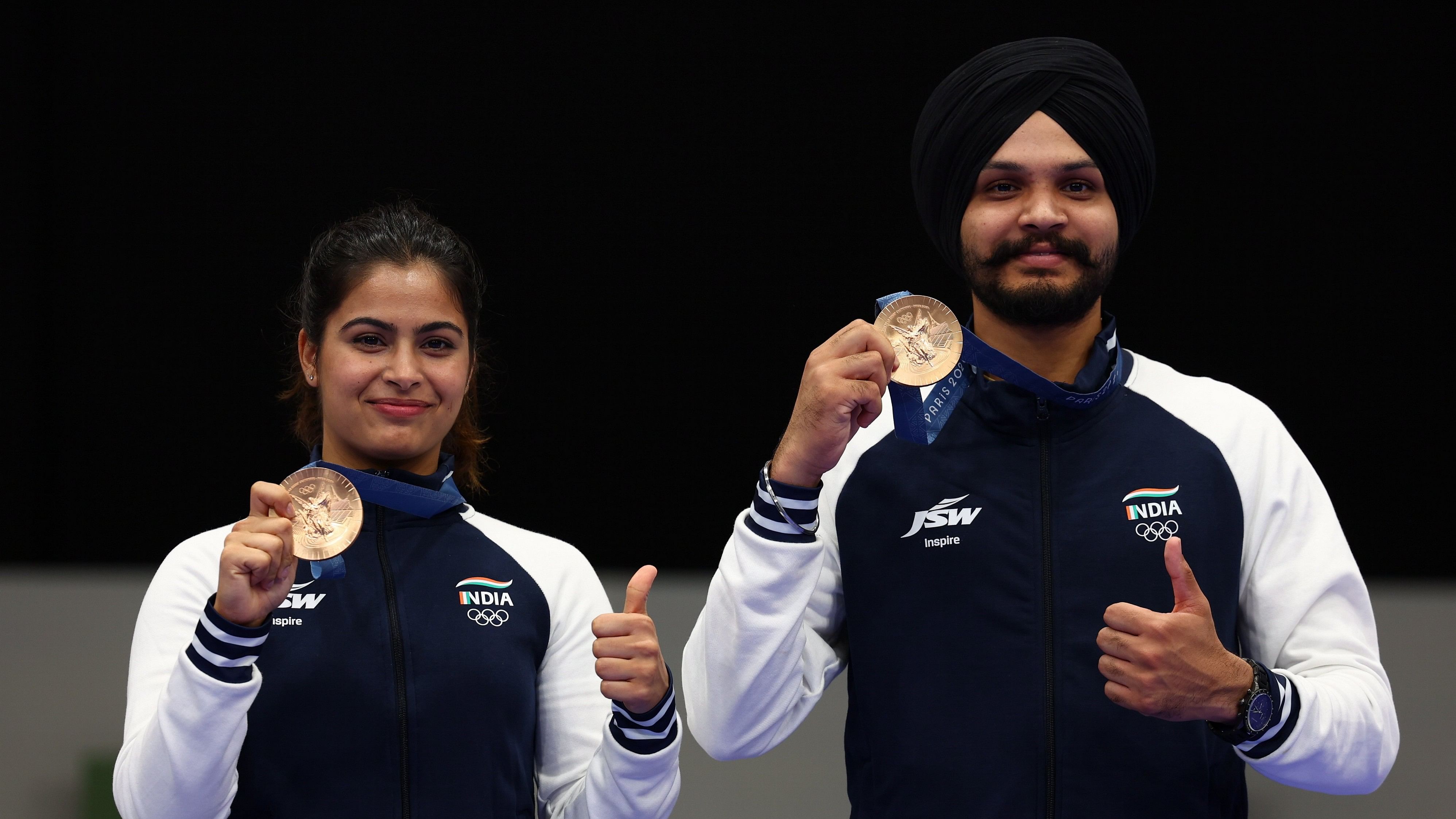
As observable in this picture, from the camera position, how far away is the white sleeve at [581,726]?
2074 mm

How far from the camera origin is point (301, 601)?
2.16 m

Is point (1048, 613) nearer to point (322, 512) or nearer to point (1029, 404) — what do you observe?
point (1029, 404)

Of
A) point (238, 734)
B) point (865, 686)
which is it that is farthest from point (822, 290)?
point (238, 734)

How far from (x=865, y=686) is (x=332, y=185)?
2.46m

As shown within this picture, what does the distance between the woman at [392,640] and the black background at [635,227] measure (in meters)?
1.34

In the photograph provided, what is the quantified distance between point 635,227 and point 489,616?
1.86m

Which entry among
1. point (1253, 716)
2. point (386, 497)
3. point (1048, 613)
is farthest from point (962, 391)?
point (386, 497)

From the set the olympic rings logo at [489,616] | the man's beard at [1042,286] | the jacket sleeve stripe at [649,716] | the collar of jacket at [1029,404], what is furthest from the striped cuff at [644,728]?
the man's beard at [1042,286]

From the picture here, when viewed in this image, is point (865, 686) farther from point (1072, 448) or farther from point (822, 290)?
point (822, 290)

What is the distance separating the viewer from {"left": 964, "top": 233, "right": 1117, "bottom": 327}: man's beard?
6.89ft

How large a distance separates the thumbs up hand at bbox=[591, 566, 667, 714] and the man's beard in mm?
651

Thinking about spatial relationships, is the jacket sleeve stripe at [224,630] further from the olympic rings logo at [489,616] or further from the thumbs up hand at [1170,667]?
the thumbs up hand at [1170,667]

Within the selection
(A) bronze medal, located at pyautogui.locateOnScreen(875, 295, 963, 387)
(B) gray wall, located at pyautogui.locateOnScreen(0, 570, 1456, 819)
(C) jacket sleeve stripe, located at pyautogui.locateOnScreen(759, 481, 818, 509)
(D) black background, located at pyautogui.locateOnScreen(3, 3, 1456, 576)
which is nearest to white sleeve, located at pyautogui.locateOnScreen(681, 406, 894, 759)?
(C) jacket sleeve stripe, located at pyautogui.locateOnScreen(759, 481, 818, 509)

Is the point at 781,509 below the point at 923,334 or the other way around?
below
